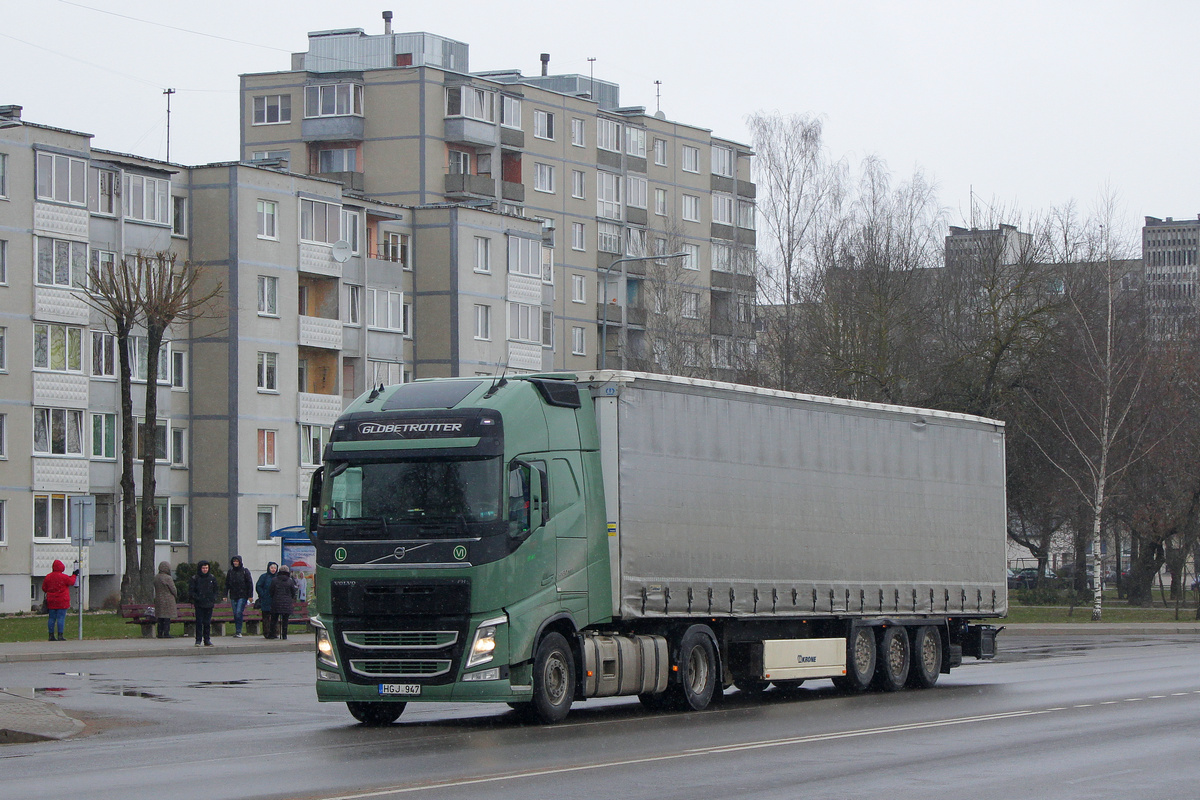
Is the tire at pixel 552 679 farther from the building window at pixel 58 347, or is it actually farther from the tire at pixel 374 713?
the building window at pixel 58 347

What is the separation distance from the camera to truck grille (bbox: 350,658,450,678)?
1684cm

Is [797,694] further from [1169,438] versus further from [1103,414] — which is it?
[1169,438]

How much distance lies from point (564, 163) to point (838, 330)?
37.7 m

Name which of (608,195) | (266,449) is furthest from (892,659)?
(608,195)

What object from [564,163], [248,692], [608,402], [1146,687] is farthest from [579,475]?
[564,163]

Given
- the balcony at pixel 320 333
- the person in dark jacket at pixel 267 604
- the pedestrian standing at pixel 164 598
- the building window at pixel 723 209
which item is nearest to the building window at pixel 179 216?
the balcony at pixel 320 333

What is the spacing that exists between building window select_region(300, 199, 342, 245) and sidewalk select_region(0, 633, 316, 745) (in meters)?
26.7

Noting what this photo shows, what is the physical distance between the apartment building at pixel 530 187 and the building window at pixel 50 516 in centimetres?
2057

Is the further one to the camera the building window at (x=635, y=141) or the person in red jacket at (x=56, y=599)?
the building window at (x=635, y=141)

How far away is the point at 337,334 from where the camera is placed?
63719 millimetres

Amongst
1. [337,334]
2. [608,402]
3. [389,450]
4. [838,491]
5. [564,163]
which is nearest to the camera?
[389,450]

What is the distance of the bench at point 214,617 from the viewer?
35438mm

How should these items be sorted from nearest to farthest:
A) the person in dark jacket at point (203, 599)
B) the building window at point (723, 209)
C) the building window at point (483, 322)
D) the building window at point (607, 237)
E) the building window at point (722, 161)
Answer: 1. the person in dark jacket at point (203, 599)
2. the building window at point (483, 322)
3. the building window at point (607, 237)
4. the building window at point (723, 209)
5. the building window at point (722, 161)

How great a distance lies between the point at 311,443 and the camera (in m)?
62.5
